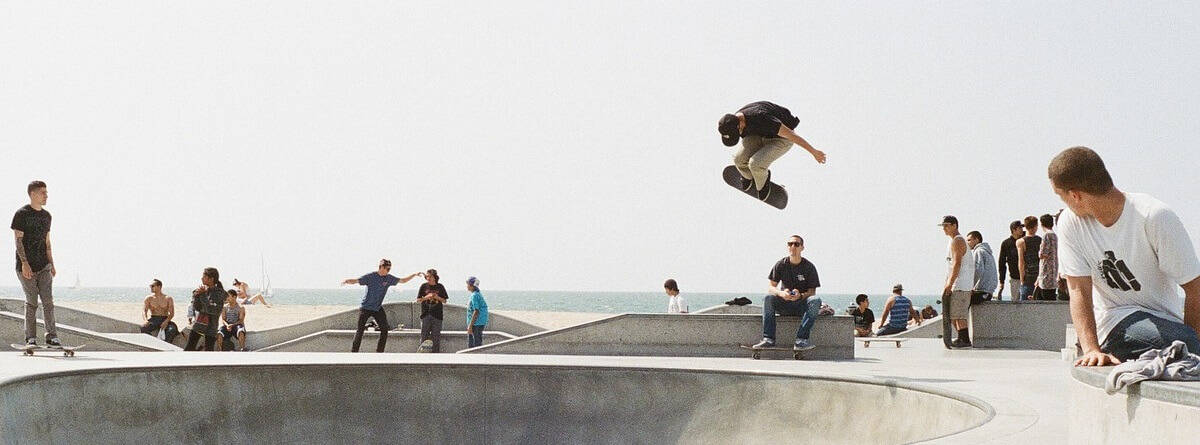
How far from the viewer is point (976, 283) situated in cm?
1498

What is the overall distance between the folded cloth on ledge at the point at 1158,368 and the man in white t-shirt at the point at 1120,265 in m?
0.27

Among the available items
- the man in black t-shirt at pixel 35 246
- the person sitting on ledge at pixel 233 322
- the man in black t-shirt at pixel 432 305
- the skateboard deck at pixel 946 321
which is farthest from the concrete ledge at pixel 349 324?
the man in black t-shirt at pixel 35 246

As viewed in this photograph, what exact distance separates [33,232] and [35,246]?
150 mm

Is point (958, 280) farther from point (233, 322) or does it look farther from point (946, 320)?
point (233, 322)

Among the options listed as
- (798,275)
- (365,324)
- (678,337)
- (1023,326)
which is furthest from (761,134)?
(365,324)

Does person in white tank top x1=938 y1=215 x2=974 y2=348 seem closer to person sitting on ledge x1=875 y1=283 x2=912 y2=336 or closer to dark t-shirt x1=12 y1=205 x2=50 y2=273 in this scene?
person sitting on ledge x1=875 y1=283 x2=912 y2=336

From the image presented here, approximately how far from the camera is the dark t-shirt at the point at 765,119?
10016 millimetres

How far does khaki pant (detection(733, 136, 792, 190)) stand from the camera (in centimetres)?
1020

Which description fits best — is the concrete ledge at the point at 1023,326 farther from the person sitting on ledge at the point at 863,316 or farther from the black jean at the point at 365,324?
the black jean at the point at 365,324

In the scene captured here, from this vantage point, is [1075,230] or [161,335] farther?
[161,335]

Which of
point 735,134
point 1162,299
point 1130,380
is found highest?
point 735,134

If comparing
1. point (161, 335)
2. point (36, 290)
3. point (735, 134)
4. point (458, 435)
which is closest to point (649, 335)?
point (735, 134)

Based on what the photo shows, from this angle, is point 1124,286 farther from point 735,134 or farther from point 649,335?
point 649,335

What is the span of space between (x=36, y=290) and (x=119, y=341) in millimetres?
4001
